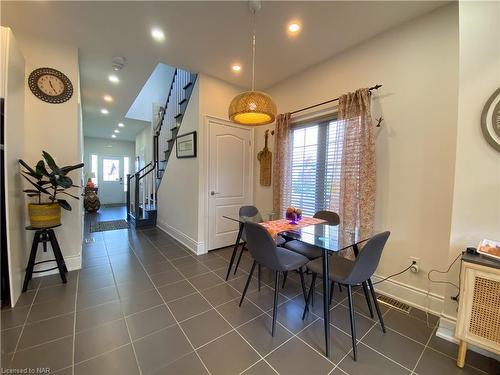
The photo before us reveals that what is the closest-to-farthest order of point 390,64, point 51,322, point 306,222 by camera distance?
point 51,322 → point 390,64 → point 306,222

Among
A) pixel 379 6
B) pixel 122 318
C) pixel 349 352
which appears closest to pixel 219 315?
pixel 122 318

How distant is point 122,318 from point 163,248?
179 centimetres

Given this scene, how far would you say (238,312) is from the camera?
76.0 inches

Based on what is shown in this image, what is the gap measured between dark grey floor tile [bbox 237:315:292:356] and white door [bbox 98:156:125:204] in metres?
8.50

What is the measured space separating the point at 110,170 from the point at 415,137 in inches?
369

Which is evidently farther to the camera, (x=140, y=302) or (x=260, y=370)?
(x=140, y=302)

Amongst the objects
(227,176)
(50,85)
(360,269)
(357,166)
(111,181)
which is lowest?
(360,269)

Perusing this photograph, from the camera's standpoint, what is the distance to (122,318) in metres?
1.81

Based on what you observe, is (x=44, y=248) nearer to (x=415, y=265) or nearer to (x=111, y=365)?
(x=111, y=365)

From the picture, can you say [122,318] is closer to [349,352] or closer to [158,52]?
[349,352]

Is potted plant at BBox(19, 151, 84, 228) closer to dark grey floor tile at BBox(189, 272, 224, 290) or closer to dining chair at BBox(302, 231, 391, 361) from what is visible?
dark grey floor tile at BBox(189, 272, 224, 290)

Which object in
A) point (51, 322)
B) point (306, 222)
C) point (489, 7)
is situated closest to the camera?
point (489, 7)

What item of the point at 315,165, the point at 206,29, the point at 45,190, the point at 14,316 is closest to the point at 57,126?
the point at 45,190

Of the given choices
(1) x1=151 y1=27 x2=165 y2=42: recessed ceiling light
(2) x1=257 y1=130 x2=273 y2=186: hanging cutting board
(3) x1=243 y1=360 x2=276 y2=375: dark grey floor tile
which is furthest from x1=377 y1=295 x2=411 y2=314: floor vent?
(1) x1=151 y1=27 x2=165 y2=42: recessed ceiling light
